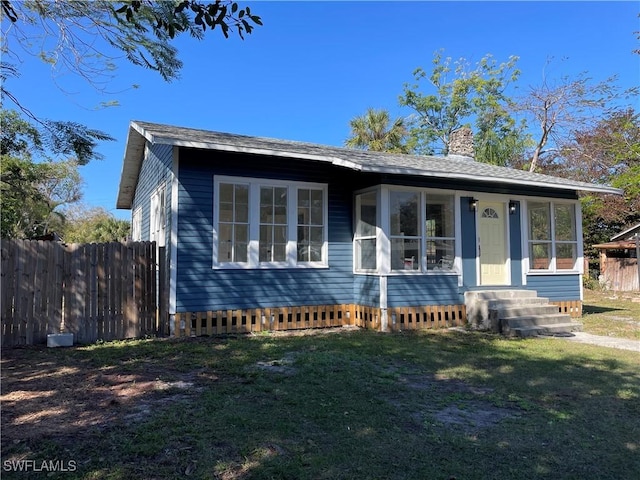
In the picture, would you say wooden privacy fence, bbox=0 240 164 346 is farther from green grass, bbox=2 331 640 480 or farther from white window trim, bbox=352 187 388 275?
white window trim, bbox=352 187 388 275

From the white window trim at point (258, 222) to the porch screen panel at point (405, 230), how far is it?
4.62ft

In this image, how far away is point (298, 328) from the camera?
28.6 feet

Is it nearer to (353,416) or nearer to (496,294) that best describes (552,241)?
(496,294)

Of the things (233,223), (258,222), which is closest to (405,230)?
(258,222)

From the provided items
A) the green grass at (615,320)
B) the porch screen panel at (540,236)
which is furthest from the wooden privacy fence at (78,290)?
the green grass at (615,320)

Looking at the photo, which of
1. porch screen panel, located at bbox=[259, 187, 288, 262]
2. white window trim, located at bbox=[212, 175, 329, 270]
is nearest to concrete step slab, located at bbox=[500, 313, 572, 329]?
white window trim, located at bbox=[212, 175, 329, 270]

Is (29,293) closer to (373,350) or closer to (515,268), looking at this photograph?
(373,350)

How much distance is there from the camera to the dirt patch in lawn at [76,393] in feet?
11.1

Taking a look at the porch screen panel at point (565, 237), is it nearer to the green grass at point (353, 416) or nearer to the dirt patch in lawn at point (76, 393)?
the green grass at point (353, 416)

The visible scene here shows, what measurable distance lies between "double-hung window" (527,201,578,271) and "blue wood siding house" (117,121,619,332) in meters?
0.04

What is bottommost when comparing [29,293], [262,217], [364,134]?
[29,293]

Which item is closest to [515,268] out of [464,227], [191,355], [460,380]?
[464,227]

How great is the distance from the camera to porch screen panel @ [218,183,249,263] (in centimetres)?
822

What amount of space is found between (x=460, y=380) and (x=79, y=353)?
207 inches
